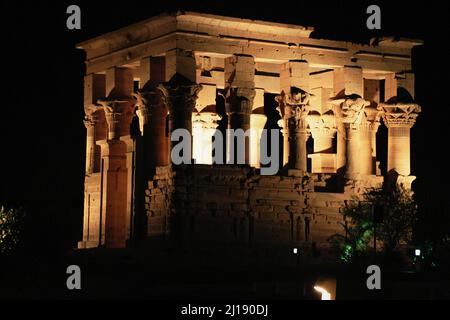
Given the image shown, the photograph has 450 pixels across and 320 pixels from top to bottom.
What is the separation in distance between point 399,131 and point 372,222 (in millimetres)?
7665

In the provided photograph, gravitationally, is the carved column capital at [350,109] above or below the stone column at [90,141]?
above

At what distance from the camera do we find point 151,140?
275 ft

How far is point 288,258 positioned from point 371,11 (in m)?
13.9

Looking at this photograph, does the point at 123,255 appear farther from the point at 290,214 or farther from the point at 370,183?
the point at 370,183

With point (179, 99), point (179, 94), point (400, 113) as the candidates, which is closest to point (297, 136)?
point (400, 113)

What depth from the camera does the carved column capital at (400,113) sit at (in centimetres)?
8769

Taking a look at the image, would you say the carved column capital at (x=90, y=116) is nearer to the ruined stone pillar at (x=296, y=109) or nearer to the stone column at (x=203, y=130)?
the stone column at (x=203, y=130)

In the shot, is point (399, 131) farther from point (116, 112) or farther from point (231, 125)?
point (116, 112)

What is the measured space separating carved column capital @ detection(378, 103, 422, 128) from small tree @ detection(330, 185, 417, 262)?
406 cm

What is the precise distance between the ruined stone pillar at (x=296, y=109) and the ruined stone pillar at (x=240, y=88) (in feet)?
7.69

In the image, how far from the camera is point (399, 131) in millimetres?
88312

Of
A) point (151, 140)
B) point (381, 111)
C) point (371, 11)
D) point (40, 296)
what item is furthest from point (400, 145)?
point (40, 296)

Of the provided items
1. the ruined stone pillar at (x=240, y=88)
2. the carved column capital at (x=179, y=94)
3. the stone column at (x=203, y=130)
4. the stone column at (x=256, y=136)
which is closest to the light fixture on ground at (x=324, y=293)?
the carved column capital at (x=179, y=94)
